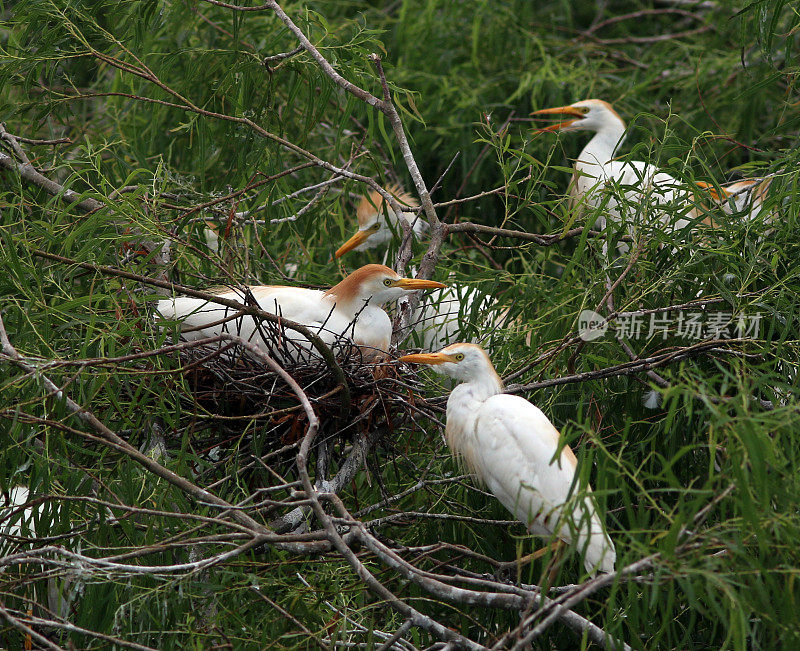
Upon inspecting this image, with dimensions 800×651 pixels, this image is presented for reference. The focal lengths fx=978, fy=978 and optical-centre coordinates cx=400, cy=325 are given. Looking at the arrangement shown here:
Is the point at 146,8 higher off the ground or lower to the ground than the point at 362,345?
higher

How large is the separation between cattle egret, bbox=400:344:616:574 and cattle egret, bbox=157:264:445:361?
380mm

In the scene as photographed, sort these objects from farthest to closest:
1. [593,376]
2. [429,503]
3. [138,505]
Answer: [429,503] → [593,376] → [138,505]

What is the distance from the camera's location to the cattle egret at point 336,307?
273 centimetres

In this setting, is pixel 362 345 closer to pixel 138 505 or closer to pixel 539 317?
pixel 539 317

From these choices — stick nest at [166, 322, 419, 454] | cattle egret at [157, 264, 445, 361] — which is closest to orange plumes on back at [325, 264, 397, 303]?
cattle egret at [157, 264, 445, 361]

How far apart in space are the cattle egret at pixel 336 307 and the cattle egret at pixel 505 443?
0.38 meters

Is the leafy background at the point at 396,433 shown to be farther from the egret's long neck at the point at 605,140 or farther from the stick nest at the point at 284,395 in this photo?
the egret's long neck at the point at 605,140

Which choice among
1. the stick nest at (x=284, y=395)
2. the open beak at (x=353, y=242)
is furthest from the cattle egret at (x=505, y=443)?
the open beak at (x=353, y=242)

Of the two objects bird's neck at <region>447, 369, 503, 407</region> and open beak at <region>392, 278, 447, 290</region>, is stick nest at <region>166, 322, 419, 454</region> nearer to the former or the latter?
bird's neck at <region>447, 369, 503, 407</region>

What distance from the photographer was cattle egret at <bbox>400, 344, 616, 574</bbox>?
225cm

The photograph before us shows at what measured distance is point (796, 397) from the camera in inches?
83.8

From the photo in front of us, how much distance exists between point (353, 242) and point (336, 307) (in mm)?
946

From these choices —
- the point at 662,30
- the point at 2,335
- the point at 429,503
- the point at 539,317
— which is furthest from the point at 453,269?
the point at 662,30

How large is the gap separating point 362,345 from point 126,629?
950mm
